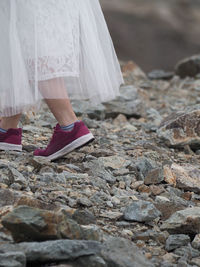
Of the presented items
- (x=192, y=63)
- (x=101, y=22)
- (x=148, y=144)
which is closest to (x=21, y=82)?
(x=101, y=22)

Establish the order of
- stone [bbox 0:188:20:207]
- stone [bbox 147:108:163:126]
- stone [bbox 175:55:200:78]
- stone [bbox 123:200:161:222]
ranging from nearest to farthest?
stone [bbox 0:188:20:207] < stone [bbox 123:200:161:222] < stone [bbox 147:108:163:126] < stone [bbox 175:55:200:78]

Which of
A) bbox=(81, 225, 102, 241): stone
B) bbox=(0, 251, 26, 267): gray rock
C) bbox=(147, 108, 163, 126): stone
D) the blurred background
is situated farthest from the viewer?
the blurred background

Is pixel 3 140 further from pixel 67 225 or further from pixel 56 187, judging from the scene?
pixel 67 225

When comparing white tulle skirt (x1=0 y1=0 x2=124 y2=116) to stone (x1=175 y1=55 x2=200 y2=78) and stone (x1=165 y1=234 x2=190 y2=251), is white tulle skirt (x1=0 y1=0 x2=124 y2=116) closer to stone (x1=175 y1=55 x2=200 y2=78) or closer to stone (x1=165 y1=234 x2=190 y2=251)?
stone (x1=165 y1=234 x2=190 y2=251)

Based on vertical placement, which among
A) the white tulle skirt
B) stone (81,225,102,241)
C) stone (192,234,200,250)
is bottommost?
stone (192,234,200,250)

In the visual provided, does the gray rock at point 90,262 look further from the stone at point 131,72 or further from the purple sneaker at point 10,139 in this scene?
the stone at point 131,72

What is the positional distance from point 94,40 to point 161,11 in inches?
953

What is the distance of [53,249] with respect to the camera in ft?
5.59

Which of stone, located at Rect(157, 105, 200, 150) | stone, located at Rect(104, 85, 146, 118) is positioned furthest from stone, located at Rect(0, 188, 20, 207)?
stone, located at Rect(104, 85, 146, 118)

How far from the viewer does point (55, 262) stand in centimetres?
174

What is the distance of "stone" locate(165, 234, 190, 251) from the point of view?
6.95ft

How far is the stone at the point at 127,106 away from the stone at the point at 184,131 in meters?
1.26

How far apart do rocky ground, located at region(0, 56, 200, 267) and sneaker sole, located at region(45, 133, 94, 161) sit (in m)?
0.06

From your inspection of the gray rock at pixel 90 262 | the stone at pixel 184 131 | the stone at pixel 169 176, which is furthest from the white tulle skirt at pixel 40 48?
the stone at pixel 184 131
